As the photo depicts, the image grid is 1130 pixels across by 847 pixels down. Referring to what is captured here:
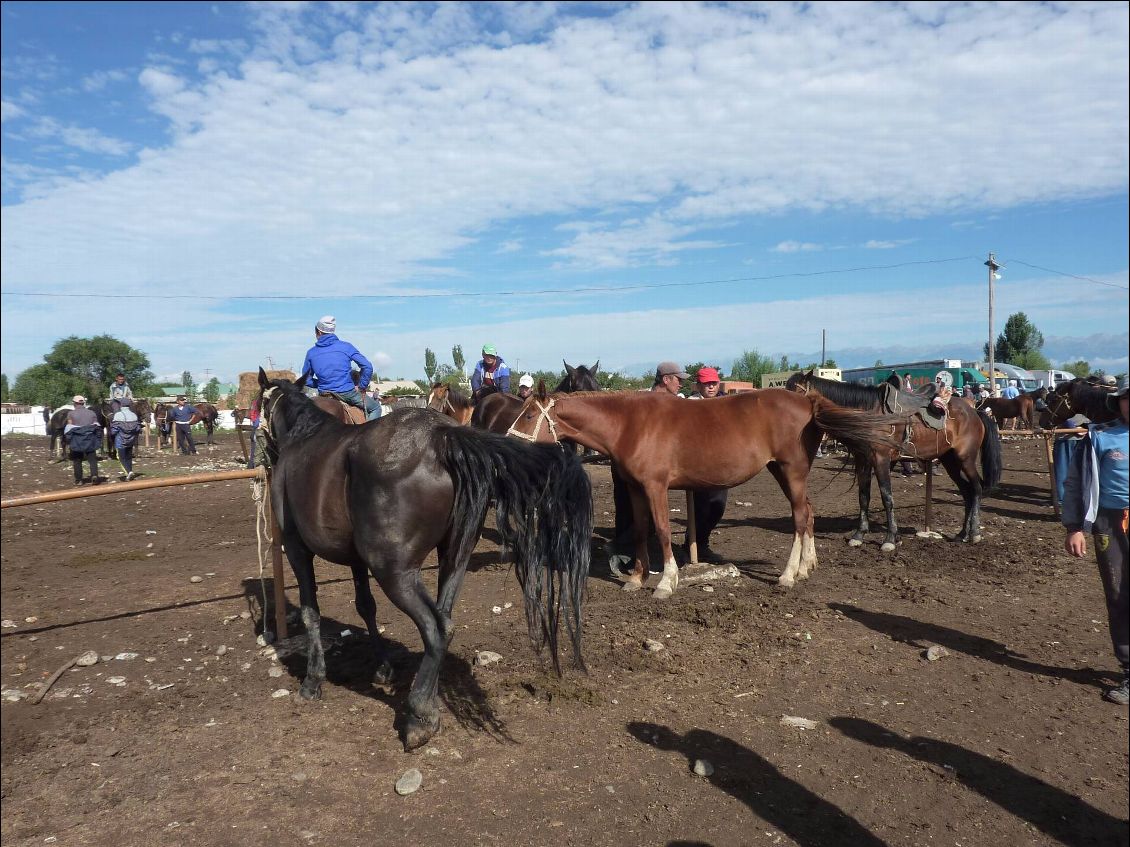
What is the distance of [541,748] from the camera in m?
4.04

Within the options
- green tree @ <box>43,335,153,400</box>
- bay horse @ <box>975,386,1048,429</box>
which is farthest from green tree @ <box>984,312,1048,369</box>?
green tree @ <box>43,335,153,400</box>

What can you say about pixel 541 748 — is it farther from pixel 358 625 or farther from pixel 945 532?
pixel 945 532

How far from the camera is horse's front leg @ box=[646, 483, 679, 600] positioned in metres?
6.77

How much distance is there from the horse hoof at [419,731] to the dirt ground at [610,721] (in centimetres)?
5

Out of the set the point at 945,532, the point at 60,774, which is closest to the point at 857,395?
the point at 945,532

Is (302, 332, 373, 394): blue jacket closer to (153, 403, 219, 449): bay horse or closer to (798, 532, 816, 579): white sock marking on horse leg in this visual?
(798, 532, 816, 579): white sock marking on horse leg

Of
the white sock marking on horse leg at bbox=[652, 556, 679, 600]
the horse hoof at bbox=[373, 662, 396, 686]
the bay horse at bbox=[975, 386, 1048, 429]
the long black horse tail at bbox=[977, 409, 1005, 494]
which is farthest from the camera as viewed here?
the bay horse at bbox=[975, 386, 1048, 429]

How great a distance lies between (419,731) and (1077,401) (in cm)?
1235

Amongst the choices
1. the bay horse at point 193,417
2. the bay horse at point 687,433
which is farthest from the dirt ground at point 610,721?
the bay horse at point 193,417

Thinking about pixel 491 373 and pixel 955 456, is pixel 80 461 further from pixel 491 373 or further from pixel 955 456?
pixel 955 456

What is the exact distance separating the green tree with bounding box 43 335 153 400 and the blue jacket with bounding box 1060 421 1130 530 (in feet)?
267

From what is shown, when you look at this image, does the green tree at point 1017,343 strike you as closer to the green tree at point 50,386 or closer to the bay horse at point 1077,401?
the bay horse at point 1077,401

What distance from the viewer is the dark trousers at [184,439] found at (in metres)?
24.5

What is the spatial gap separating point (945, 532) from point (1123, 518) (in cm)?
585
